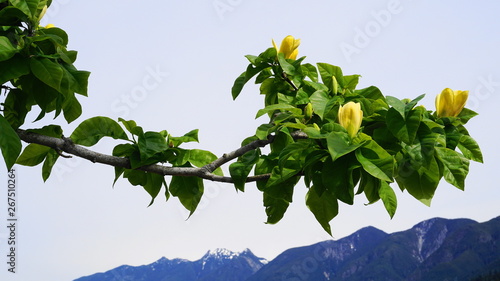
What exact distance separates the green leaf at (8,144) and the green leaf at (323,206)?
1228 mm

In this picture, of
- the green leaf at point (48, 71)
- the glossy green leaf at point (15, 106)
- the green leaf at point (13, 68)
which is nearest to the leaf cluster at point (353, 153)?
the green leaf at point (48, 71)

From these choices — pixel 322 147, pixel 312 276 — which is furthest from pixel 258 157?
pixel 312 276

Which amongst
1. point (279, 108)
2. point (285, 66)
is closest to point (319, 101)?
point (279, 108)

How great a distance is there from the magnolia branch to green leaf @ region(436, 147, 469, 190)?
622mm

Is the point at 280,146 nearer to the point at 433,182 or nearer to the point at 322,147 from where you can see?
the point at 322,147

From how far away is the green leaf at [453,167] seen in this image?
85.0 inches

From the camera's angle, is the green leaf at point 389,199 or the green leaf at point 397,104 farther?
the green leaf at point 397,104

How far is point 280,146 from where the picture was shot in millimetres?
2652

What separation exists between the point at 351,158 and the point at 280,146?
2.23 ft

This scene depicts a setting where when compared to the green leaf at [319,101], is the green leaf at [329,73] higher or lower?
higher

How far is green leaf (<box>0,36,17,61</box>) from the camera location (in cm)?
208

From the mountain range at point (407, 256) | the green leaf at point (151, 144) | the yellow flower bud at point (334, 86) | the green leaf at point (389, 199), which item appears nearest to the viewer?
the green leaf at point (389, 199)

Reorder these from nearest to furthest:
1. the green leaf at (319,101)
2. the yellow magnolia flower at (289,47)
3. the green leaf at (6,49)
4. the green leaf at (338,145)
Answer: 1. the green leaf at (338,145)
2. the green leaf at (6,49)
3. the green leaf at (319,101)
4. the yellow magnolia flower at (289,47)

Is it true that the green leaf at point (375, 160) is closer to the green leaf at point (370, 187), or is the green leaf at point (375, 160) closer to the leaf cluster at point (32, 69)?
the green leaf at point (370, 187)
